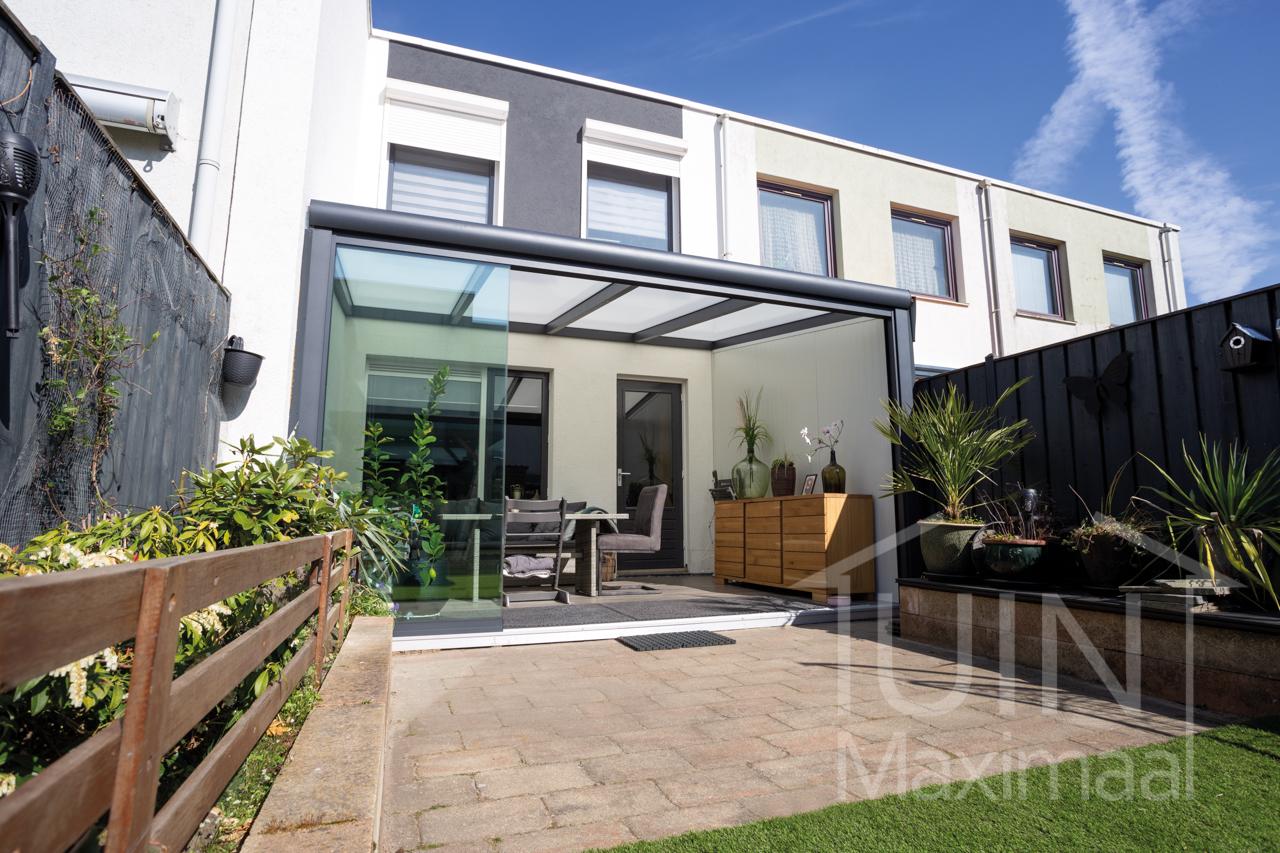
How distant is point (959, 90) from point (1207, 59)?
8.03 feet

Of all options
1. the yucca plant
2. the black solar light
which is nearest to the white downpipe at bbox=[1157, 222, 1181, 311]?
the yucca plant

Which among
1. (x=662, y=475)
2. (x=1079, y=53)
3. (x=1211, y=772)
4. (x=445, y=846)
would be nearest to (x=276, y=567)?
(x=445, y=846)

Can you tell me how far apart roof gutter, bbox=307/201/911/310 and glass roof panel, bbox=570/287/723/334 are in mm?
461

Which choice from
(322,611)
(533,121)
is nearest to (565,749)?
(322,611)

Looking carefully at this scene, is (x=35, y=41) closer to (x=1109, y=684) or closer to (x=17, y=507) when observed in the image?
(x=17, y=507)

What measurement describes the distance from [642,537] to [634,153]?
3.77 m

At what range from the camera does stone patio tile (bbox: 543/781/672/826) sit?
74.7 inches

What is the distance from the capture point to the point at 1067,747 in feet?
7.91

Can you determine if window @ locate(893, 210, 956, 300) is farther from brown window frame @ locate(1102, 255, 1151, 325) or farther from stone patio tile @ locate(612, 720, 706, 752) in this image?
stone patio tile @ locate(612, 720, 706, 752)

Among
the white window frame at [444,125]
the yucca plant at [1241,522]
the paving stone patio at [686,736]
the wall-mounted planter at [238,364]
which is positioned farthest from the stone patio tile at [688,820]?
the white window frame at [444,125]

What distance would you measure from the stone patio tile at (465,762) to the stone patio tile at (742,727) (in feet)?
2.35

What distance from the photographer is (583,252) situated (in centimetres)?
470

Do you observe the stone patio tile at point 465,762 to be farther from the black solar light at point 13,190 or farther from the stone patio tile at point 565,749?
the black solar light at point 13,190

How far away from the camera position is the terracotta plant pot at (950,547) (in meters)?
4.38
